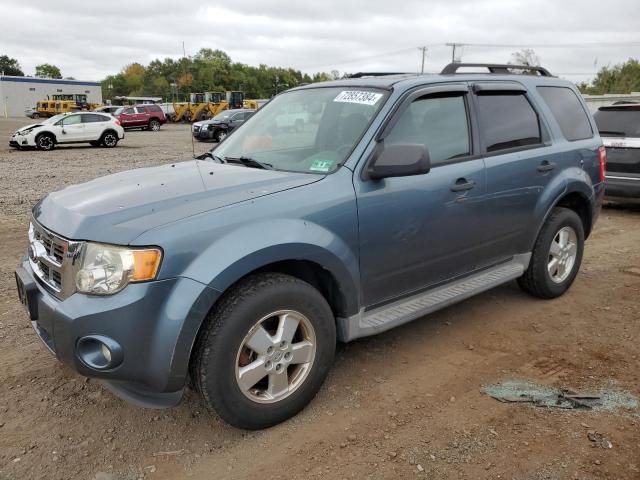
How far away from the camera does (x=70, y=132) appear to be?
2097cm

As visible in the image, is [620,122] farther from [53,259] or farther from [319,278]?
[53,259]

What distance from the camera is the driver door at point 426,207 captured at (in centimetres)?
315

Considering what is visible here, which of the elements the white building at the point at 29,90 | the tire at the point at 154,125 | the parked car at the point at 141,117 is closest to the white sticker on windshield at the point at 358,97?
the parked car at the point at 141,117

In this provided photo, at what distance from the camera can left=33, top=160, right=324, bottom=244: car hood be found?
2502 mm

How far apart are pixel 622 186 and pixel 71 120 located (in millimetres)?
19653

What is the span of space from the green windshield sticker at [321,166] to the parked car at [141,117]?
34.5 metres

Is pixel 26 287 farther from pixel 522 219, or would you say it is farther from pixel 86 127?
pixel 86 127

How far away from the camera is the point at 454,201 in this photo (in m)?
3.55

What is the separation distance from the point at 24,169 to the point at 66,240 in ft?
43.4

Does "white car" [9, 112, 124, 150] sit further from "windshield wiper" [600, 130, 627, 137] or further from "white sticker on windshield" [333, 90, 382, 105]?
"white sticker on windshield" [333, 90, 382, 105]

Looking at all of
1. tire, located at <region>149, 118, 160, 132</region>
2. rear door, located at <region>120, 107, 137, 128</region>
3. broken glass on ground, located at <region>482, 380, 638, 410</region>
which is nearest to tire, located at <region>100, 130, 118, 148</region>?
rear door, located at <region>120, 107, 137, 128</region>

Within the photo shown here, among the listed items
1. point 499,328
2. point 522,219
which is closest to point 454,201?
point 522,219

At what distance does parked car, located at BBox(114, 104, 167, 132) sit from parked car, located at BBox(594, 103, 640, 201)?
3185 centimetres

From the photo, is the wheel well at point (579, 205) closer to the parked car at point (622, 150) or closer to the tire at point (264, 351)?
the tire at point (264, 351)
